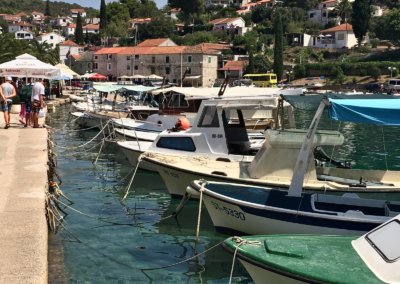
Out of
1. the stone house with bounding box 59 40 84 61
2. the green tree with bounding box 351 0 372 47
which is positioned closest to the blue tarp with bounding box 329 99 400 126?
the green tree with bounding box 351 0 372 47

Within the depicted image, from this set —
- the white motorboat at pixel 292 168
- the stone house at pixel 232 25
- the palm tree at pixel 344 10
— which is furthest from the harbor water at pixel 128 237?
the palm tree at pixel 344 10

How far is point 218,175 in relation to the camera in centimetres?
1380

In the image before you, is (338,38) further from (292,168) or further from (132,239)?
(132,239)

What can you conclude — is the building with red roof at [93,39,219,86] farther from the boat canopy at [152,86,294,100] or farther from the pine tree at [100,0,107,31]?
the boat canopy at [152,86,294,100]

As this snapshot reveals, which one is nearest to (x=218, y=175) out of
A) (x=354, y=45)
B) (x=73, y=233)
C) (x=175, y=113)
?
(x=73, y=233)

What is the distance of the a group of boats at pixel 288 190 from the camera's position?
23.4ft

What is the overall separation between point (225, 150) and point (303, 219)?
618cm

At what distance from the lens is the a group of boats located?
281 inches

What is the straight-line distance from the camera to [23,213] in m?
9.99

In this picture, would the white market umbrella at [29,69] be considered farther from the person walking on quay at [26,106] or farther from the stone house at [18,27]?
the stone house at [18,27]

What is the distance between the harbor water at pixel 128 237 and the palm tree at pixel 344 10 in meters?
131

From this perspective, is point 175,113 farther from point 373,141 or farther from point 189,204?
point 373,141

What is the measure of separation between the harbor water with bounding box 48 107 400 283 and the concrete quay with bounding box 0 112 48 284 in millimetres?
1079

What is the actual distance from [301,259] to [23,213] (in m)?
5.32
